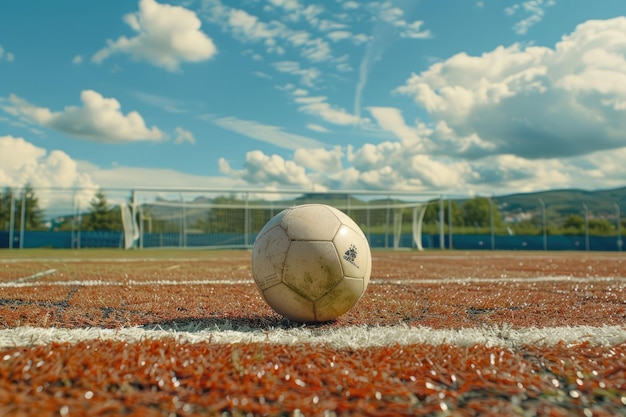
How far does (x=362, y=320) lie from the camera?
3.59 meters

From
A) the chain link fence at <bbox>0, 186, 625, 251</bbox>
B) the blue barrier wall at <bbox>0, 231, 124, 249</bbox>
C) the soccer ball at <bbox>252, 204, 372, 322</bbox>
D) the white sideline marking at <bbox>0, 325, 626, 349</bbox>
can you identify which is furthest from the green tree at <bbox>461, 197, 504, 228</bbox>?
the white sideline marking at <bbox>0, 325, 626, 349</bbox>

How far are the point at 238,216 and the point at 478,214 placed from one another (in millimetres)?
18287

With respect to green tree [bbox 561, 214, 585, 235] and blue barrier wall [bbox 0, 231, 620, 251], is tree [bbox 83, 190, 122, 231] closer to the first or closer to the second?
blue barrier wall [bbox 0, 231, 620, 251]

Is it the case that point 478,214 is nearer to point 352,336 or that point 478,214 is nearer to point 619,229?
point 619,229

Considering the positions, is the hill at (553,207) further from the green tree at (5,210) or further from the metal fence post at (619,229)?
the green tree at (5,210)

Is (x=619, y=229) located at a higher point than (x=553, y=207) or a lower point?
lower

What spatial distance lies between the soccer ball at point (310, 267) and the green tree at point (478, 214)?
3566 cm

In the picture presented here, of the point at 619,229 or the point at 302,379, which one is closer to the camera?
the point at 302,379

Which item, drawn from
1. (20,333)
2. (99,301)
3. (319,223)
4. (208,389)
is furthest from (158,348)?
(99,301)

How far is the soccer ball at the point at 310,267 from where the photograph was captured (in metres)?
3.39

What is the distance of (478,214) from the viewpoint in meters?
38.2

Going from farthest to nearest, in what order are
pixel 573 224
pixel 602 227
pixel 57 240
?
pixel 573 224 < pixel 602 227 < pixel 57 240

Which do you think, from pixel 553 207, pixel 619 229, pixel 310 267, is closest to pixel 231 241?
pixel 553 207

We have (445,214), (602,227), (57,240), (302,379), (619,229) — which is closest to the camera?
(302,379)
